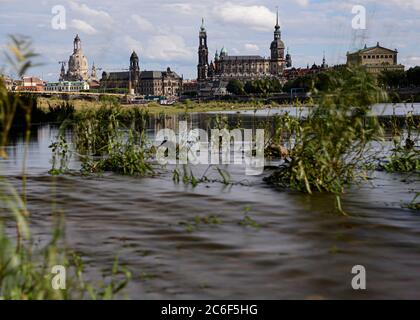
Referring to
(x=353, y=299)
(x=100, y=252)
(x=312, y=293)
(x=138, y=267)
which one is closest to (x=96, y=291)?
(x=138, y=267)

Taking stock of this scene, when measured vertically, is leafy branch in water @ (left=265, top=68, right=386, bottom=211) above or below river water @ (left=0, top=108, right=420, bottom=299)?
above

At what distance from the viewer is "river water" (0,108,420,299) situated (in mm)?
6934

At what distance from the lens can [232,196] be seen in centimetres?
1337

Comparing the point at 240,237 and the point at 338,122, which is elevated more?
the point at 338,122

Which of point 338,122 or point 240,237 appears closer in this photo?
point 240,237

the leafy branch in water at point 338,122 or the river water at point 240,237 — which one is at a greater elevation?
the leafy branch in water at point 338,122

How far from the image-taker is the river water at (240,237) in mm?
6934

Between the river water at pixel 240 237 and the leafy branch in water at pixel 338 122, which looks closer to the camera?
the river water at pixel 240 237

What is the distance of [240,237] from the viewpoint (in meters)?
A: 9.32

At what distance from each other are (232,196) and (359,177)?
419 cm

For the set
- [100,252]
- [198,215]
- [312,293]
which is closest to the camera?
[312,293]

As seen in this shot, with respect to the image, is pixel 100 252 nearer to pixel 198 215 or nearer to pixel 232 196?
pixel 198 215

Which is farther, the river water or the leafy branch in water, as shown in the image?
the leafy branch in water

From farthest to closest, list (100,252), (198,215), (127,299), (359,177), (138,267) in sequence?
(359,177) → (198,215) → (100,252) → (138,267) → (127,299)
